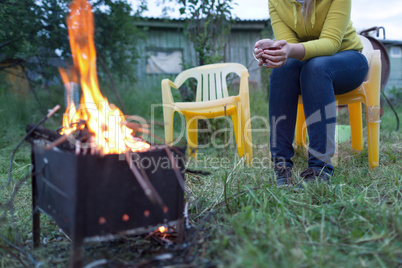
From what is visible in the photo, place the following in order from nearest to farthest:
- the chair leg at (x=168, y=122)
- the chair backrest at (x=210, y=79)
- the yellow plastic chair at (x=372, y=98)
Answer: the yellow plastic chair at (x=372, y=98)
the chair leg at (x=168, y=122)
the chair backrest at (x=210, y=79)

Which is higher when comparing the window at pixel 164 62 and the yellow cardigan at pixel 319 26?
the window at pixel 164 62

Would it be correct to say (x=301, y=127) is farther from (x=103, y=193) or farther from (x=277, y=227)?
(x=103, y=193)

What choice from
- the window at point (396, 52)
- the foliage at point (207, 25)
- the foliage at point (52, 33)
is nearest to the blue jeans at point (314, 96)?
the foliage at point (207, 25)

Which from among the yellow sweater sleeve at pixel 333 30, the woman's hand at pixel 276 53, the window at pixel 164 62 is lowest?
the woman's hand at pixel 276 53

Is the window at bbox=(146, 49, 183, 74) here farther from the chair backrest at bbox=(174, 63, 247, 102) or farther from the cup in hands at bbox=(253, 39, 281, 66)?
the cup in hands at bbox=(253, 39, 281, 66)

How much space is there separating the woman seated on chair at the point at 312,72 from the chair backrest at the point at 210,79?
3.50 feet

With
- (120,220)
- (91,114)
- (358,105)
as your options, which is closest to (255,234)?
(120,220)

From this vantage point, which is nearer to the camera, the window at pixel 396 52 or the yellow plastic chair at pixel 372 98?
the yellow plastic chair at pixel 372 98

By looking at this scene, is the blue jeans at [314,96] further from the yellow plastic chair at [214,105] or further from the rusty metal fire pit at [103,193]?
the rusty metal fire pit at [103,193]

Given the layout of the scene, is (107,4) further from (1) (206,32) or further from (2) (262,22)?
(2) (262,22)

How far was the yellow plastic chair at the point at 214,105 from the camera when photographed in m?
2.53

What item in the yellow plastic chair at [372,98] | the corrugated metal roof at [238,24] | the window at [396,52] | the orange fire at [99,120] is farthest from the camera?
the window at [396,52]

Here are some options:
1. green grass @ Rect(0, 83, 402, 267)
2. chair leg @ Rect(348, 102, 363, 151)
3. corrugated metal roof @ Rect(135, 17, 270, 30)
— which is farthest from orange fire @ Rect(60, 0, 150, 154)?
corrugated metal roof @ Rect(135, 17, 270, 30)

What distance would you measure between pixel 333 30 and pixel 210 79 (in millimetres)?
1493
